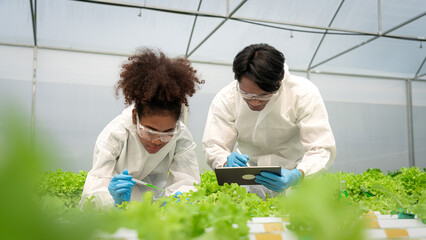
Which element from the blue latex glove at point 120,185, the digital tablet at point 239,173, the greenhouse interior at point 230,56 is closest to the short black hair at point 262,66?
the digital tablet at point 239,173

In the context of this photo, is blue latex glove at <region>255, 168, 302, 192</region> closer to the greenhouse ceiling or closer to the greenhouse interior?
the greenhouse interior

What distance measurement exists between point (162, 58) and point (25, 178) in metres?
2.12

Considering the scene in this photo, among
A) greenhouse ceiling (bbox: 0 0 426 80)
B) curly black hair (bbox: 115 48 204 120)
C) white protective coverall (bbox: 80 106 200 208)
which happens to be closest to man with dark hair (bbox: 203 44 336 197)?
white protective coverall (bbox: 80 106 200 208)

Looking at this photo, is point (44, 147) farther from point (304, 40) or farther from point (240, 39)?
point (304, 40)

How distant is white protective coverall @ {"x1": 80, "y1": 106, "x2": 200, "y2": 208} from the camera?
7.62ft

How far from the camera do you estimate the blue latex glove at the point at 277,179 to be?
235cm

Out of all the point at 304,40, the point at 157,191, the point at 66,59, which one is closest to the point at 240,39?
the point at 304,40

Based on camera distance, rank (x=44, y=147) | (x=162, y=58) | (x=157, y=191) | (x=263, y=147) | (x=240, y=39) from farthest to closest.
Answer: (x=240, y=39)
(x=263, y=147)
(x=157, y=191)
(x=162, y=58)
(x=44, y=147)

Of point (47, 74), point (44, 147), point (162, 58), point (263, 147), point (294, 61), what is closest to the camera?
point (44, 147)

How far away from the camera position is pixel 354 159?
860 cm

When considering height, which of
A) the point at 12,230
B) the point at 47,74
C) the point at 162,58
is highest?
the point at 47,74

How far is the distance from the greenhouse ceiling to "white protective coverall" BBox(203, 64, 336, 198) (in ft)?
10.3

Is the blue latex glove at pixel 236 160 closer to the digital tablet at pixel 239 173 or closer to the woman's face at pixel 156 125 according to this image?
the digital tablet at pixel 239 173

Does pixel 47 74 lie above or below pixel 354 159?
above
